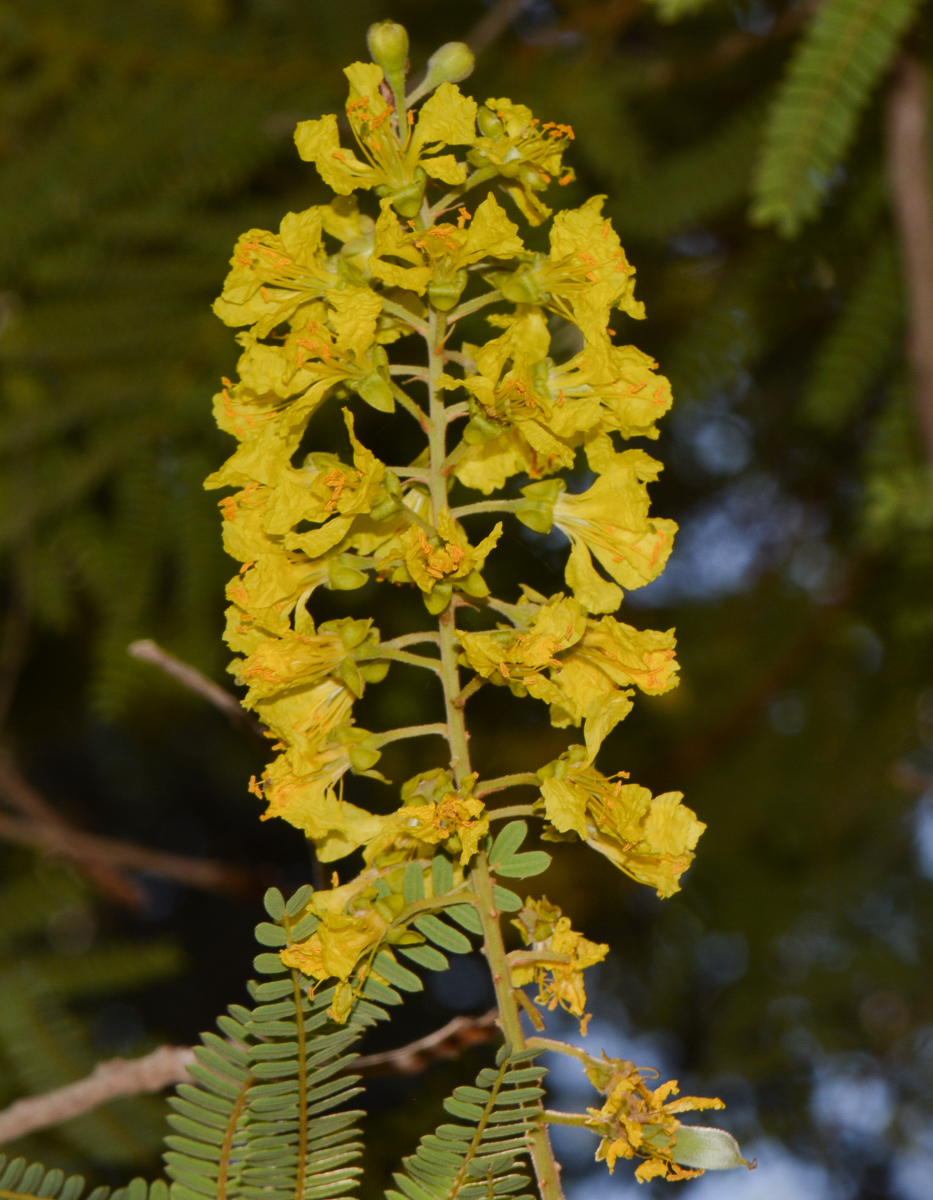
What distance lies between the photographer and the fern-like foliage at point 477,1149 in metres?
0.83

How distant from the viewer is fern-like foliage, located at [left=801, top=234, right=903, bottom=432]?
2289mm

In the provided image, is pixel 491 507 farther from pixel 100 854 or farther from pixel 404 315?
pixel 100 854

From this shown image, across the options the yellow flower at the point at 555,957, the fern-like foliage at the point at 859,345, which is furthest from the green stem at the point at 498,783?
the fern-like foliage at the point at 859,345

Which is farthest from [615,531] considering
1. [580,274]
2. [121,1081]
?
[121,1081]

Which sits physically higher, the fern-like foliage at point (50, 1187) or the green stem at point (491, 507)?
the green stem at point (491, 507)

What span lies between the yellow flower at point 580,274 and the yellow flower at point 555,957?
18.9 inches

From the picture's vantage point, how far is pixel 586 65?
7.82 ft

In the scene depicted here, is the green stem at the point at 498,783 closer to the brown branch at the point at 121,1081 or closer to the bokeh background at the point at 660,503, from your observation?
the brown branch at the point at 121,1081

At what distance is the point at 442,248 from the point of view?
895 millimetres

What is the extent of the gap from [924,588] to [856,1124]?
2.12 metres

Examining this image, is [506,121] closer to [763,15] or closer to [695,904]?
[763,15]

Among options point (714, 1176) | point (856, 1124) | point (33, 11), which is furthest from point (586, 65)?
point (856, 1124)

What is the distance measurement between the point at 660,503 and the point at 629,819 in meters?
3.07

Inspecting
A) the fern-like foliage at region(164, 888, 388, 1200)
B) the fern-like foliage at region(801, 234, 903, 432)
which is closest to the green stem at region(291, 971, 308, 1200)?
the fern-like foliage at region(164, 888, 388, 1200)
